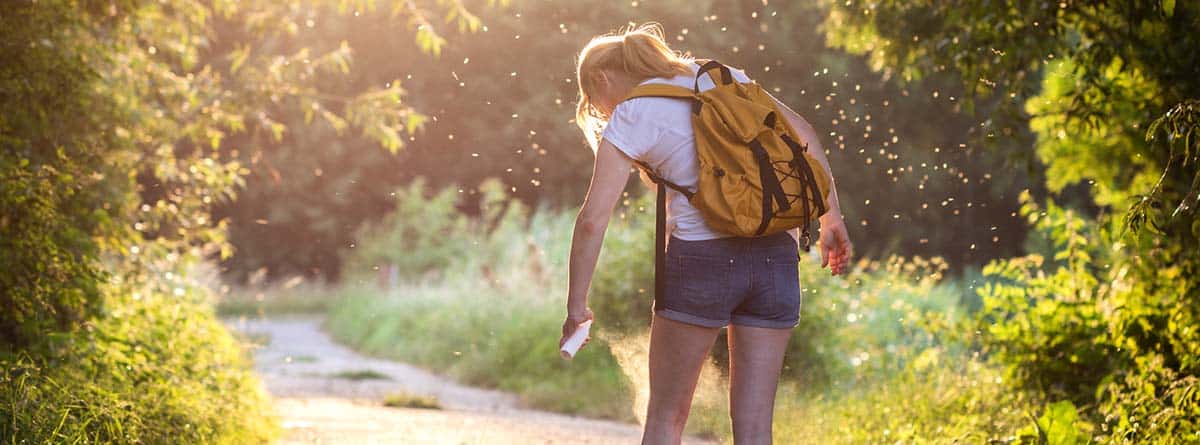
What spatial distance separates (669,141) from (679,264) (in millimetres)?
314

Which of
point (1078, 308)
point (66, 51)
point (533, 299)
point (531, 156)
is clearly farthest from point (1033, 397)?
point (531, 156)

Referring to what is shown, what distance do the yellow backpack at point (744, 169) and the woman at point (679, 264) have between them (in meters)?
0.04

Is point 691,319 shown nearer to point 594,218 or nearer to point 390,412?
point 594,218

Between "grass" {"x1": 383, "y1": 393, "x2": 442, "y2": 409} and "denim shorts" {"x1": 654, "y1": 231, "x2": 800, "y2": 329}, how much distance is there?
5985mm

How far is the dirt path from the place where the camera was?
7469 mm

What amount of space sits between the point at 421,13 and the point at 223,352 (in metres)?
2.24

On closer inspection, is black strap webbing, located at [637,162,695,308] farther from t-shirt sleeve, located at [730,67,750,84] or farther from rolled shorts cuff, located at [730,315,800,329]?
t-shirt sleeve, located at [730,67,750,84]

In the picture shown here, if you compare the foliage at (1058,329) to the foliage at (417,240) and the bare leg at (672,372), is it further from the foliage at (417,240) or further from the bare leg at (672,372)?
the foliage at (417,240)

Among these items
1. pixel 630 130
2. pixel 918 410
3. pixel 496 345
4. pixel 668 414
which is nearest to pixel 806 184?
pixel 630 130

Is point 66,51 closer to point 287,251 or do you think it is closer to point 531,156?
point 531,156

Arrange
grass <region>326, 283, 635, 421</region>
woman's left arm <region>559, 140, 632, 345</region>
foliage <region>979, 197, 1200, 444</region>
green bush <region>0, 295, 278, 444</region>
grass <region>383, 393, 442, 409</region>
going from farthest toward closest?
grass <region>326, 283, 635, 421</region> → grass <region>383, 393, 442, 409</region> → foliage <region>979, 197, 1200, 444</region> → green bush <region>0, 295, 278, 444</region> → woman's left arm <region>559, 140, 632, 345</region>

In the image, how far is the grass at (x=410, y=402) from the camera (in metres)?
9.36

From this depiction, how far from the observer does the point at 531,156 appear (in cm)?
2800

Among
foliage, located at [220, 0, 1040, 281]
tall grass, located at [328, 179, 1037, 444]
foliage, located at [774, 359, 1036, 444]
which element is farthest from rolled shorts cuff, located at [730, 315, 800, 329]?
foliage, located at [220, 0, 1040, 281]
